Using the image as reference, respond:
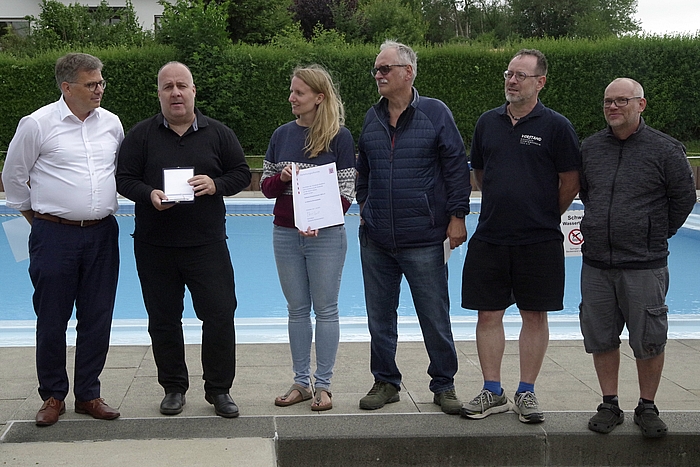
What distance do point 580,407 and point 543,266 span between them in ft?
2.77

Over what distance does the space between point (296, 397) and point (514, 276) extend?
128 cm

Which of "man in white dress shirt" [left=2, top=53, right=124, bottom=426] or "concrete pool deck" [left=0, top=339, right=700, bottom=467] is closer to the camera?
"concrete pool deck" [left=0, top=339, right=700, bottom=467]

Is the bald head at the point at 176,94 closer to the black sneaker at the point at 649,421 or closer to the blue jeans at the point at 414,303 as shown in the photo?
the blue jeans at the point at 414,303

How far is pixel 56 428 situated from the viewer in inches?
150

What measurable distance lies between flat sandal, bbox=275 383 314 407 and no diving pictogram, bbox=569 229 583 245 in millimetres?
1568

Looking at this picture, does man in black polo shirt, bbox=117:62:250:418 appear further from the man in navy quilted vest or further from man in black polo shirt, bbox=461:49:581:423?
man in black polo shirt, bbox=461:49:581:423

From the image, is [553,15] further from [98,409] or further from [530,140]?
[98,409]

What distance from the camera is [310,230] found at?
13.2 feet

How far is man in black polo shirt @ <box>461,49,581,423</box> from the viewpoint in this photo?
152 inches

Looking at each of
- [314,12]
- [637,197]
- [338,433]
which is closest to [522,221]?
[637,197]

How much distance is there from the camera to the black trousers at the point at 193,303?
4.05 m

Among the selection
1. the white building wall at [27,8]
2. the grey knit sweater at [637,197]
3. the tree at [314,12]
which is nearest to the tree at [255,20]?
the white building wall at [27,8]

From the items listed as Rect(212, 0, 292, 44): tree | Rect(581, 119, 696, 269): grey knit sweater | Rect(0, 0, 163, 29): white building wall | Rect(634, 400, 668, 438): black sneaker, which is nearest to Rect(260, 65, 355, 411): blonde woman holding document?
Rect(581, 119, 696, 269): grey knit sweater

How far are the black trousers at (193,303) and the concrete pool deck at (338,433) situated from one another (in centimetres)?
21
